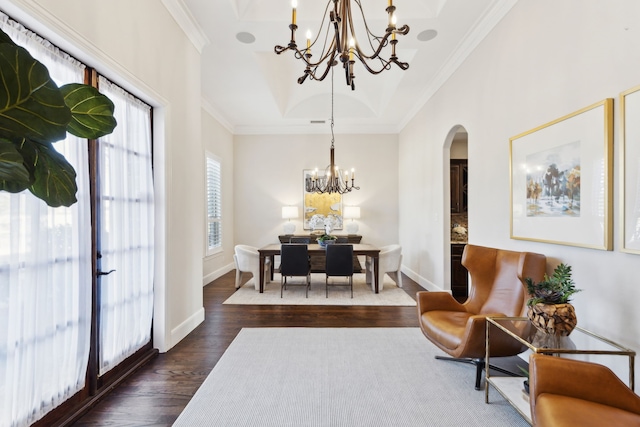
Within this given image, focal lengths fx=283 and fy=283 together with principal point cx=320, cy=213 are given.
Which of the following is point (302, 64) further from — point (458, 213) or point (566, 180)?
point (566, 180)

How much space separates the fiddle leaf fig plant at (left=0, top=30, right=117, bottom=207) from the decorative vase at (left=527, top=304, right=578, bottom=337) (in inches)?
90.8

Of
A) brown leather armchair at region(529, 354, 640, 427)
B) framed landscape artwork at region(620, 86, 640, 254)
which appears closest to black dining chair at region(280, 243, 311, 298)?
brown leather armchair at region(529, 354, 640, 427)

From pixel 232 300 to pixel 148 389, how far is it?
2168mm

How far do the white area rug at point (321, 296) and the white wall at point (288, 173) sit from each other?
71.9 inches

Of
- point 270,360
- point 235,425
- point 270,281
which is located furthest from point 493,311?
point 270,281

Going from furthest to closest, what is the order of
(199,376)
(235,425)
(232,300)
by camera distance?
(232,300) → (199,376) → (235,425)

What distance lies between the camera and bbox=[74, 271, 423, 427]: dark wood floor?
1.89 meters

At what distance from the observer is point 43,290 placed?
1.56 m

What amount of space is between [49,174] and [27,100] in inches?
9.1

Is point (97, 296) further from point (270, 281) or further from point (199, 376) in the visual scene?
point (270, 281)


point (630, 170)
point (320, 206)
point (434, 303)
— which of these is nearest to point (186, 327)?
point (434, 303)

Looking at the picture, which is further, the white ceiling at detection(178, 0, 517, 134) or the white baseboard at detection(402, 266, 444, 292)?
the white baseboard at detection(402, 266, 444, 292)

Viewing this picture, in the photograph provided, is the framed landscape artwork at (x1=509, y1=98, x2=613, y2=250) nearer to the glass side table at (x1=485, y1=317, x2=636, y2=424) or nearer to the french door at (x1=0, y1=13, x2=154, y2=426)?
the glass side table at (x1=485, y1=317, x2=636, y2=424)

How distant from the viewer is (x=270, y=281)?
5457 millimetres
